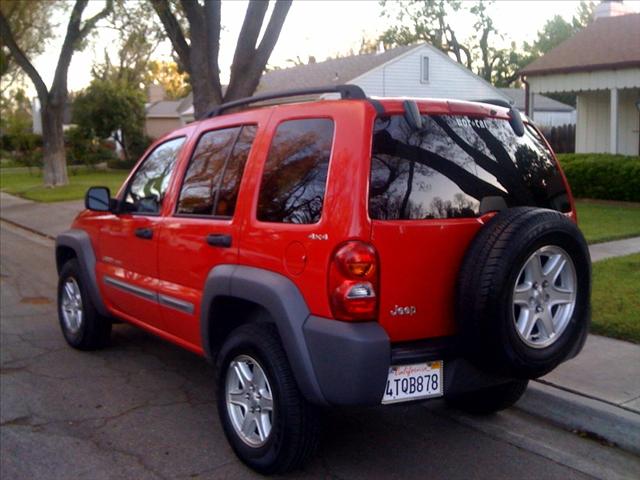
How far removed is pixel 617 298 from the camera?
792 centimetres

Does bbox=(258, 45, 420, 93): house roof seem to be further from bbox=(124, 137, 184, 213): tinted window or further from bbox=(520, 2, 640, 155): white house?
bbox=(124, 137, 184, 213): tinted window

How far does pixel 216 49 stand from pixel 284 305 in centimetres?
1008

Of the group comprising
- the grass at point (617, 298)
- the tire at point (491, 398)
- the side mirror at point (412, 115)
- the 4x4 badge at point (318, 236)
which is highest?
the side mirror at point (412, 115)

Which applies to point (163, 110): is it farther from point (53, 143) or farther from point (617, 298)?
point (617, 298)

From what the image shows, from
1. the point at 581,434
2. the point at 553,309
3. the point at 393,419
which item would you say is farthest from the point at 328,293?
the point at 581,434

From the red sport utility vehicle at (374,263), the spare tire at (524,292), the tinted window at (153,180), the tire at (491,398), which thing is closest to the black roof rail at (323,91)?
the red sport utility vehicle at (374,263)

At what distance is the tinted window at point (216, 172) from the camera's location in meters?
5.06

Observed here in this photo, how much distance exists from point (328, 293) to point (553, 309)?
130 cm

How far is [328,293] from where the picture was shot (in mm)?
4109

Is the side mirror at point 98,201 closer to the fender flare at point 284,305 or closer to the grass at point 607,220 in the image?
the fender flare at point 284,305

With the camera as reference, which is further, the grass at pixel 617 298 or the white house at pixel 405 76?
the white house at pixel 405 76

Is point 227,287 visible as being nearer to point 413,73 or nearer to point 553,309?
point 553,309

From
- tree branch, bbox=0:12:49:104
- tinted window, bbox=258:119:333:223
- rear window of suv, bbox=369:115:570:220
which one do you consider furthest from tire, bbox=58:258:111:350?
tree branch, bbox=0:12:49:104

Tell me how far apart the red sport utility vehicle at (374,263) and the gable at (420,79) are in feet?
95.5
